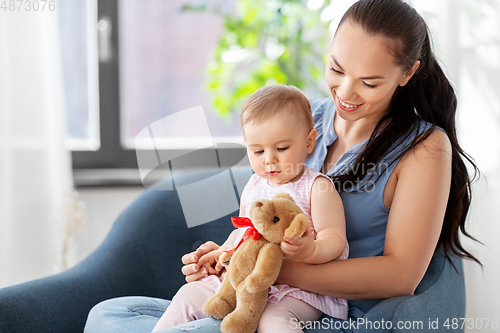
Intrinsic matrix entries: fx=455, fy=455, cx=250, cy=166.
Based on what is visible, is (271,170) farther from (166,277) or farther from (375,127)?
(166,277)

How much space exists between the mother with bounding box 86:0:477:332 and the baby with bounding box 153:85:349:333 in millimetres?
48

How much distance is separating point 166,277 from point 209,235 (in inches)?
8.3

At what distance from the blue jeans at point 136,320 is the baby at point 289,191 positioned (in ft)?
0.10

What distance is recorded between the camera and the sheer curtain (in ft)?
6.04

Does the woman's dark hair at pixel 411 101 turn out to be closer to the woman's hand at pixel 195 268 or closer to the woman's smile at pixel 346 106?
the woman's smile at pixel 346 106

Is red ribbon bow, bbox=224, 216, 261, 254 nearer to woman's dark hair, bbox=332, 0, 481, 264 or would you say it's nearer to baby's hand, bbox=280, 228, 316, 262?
baby's hand, bbox=280, 228, 316, 262

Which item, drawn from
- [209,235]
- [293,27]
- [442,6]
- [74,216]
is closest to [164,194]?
[209,235]

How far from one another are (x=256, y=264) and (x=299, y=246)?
0.30 ft

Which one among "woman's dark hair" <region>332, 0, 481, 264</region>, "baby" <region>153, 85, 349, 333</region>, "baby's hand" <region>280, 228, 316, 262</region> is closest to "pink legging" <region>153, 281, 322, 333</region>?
"baby" <region>153, 85, 349, 333</region>

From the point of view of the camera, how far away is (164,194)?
1.68 meters

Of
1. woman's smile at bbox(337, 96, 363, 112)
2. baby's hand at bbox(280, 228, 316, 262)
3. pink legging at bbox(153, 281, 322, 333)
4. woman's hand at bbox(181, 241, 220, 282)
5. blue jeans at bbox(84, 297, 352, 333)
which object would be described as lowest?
blue jeans at bbox(84, 297, 352, 333)

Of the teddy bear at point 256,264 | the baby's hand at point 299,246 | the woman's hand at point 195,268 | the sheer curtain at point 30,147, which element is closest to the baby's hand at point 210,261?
the woman's hand at point 195,268

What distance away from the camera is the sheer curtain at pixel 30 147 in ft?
6.04

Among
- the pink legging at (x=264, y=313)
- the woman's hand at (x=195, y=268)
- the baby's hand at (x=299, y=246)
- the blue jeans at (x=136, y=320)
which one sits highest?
the baby's hand at (x=299, y=246)
